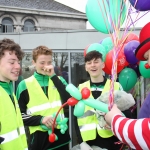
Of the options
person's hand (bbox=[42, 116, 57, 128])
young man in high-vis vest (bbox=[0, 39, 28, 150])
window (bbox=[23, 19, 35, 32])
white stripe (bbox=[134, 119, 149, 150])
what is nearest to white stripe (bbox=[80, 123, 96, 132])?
person's hand (bbox=[42, 116, 57, 128])

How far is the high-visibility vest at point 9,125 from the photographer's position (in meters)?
1.93

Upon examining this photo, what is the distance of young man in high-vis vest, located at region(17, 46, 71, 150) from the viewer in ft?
9.30

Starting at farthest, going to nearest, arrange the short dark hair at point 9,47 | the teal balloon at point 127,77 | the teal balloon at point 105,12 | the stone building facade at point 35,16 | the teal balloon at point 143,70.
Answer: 1. the stone building facade at point 35,16
2. the teal balloon at point 127,77
3. the teal balloon at point 143,70
4. the teal balloon at point 105,12
5. the short dark hair at point 9,47

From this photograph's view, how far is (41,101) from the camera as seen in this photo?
113 inches

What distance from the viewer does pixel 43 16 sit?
2275 centimetres

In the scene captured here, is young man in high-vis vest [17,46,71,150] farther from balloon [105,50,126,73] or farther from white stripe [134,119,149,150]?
white stripe [134,119,149,150]

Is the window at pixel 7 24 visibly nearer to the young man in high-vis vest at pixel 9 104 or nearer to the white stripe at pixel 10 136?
the young man in high-vis vest at pixel 9 104

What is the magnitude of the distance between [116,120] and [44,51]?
150 cm

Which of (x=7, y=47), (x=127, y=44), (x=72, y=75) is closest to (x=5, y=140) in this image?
(x=7, y=47)

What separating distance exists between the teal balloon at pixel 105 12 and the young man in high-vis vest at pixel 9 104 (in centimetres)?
93

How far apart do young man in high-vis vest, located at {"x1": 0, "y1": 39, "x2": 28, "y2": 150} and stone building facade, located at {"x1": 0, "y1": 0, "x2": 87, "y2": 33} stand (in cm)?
1987

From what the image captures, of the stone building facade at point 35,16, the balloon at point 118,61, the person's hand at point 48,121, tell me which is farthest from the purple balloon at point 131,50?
the stone building facade at point 35,16

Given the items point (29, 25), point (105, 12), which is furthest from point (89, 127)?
point (29, 25)

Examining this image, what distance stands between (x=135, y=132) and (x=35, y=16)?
2211 centimetres
